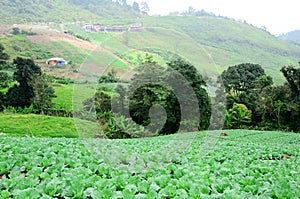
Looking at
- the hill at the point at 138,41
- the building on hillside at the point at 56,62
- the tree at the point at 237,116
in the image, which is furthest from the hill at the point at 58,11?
the tree at the point at 237,116

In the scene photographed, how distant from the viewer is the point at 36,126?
2917 centimetres

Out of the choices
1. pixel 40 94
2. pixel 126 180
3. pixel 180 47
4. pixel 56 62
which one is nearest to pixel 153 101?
pixel 180 47

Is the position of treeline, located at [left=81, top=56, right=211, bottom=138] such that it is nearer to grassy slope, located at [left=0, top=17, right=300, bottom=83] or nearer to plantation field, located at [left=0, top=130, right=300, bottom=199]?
grassy slope, located at [left=0, top=17, right=300, bottom=83]

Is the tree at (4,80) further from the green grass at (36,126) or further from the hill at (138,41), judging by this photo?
the hill at (138,41)

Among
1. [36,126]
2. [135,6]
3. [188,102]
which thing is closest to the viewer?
[188,102]

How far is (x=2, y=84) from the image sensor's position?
3891 cm

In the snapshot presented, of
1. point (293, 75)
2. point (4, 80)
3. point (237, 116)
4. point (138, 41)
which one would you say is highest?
point (138, 41)

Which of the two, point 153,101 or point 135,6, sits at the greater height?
point 135,6

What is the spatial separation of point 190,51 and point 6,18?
93942 millimetres

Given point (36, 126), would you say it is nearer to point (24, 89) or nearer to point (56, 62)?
point (24, 89)

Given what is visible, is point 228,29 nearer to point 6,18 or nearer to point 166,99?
point 6,18

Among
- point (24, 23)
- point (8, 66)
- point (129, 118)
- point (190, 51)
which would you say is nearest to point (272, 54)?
point (24, 23)

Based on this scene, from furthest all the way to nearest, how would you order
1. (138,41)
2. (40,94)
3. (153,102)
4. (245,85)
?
(245,85)
(40,94)
(153,102)
(138,41)

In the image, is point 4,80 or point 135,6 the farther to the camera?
point 135,6
